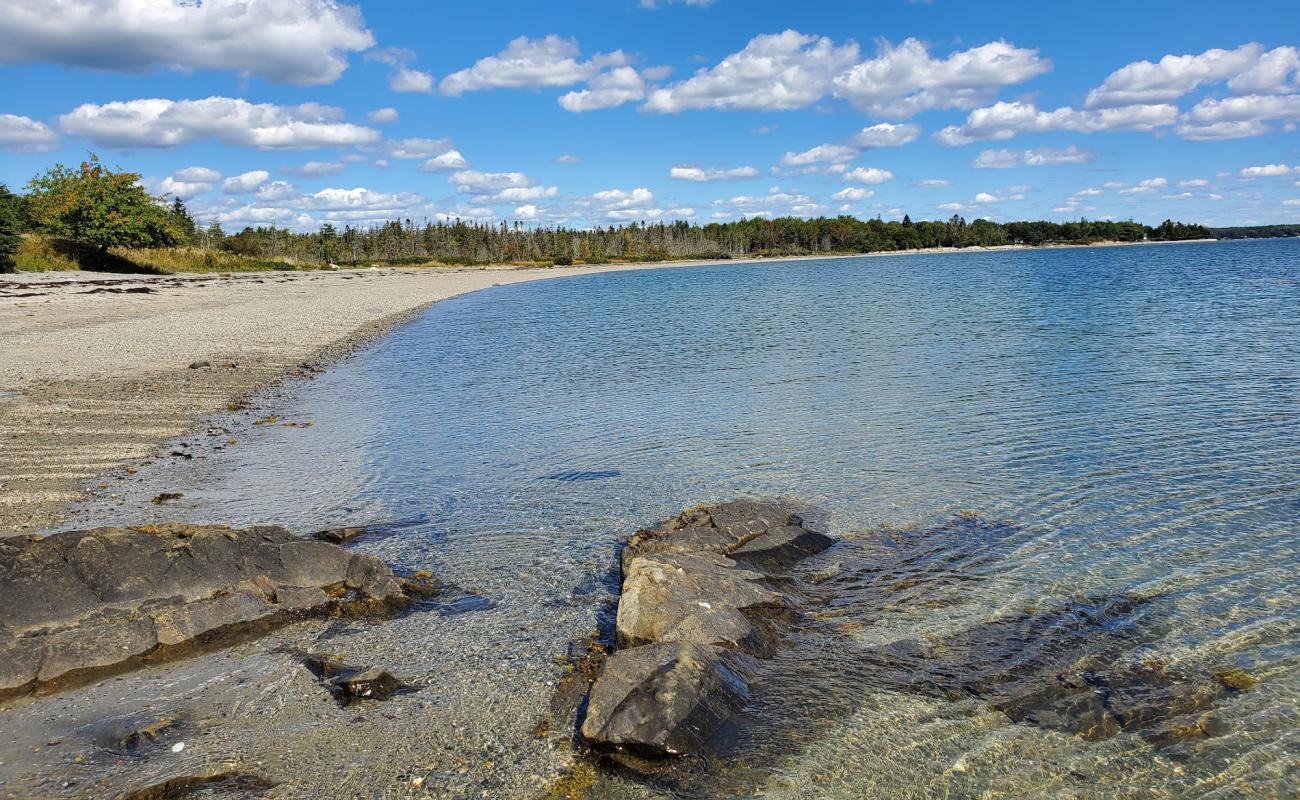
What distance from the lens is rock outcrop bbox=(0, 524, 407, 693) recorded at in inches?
233

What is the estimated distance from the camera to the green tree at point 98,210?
54.4 m

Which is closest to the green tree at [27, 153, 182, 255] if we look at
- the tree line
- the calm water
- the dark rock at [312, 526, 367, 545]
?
the tree line

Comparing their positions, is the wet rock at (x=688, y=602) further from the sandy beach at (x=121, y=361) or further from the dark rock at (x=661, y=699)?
the sandy beach at (x=121, y=361)

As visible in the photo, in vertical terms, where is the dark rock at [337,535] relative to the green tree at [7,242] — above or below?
below

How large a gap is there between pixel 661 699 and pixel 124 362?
1955 centimetres

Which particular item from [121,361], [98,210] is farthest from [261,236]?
[121,361]

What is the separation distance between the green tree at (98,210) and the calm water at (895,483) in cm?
4011

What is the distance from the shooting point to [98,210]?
54688mm

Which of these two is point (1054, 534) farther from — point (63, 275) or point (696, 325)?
point (63, 275)

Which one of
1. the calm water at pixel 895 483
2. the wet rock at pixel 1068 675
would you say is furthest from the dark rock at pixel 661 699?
the wet rock at pixel 1068 675

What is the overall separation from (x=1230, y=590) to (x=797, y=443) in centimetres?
682

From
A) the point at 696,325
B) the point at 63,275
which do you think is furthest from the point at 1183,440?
the point at 63,275

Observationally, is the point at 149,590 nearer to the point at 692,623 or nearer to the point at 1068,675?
the point at 692,623

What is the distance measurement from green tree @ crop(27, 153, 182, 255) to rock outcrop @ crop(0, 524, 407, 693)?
5809 cm
